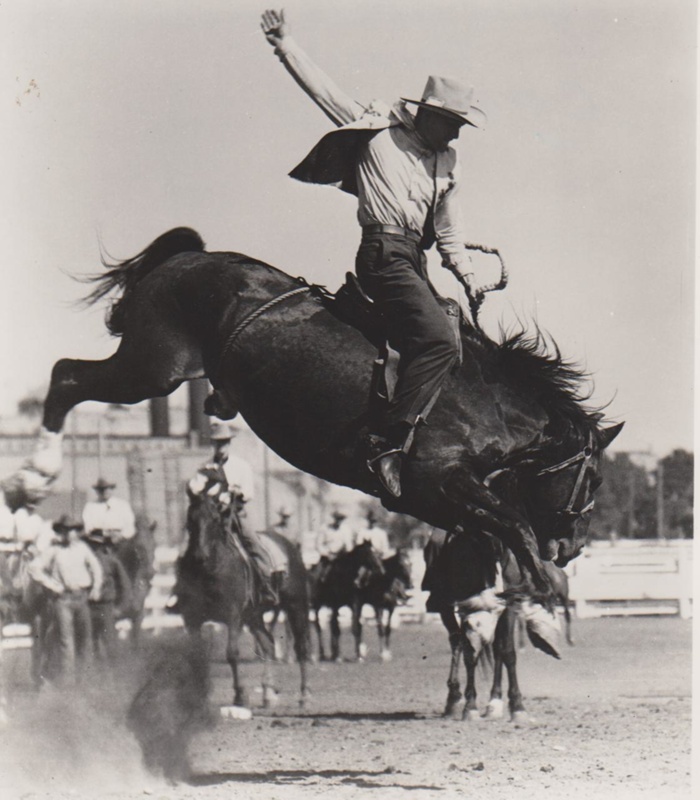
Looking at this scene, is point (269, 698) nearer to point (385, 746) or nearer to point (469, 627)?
point (469, 627)

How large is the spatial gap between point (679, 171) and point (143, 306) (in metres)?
3.75

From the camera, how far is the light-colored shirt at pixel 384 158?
6.83 m

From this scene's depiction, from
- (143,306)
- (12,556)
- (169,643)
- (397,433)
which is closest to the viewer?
(397,433)

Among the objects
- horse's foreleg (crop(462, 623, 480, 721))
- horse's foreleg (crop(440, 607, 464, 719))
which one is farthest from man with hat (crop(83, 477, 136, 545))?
horse's foreleg (crop(462, 623, 480, 721))

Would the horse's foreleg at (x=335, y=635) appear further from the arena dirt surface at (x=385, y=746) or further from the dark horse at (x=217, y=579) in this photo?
the dark horse at (x=217, y=579)

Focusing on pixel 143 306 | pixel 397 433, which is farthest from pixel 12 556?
pixel 397 433

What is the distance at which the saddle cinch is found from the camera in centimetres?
669

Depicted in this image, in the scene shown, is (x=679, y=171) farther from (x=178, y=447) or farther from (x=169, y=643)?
(x=178, y=447)

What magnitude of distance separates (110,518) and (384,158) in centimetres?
956

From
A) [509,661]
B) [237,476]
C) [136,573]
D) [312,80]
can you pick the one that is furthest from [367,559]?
[312,80]

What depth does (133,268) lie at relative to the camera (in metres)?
7.64

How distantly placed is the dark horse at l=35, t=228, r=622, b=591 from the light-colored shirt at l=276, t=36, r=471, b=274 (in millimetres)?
573

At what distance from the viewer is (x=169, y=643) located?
10250mm

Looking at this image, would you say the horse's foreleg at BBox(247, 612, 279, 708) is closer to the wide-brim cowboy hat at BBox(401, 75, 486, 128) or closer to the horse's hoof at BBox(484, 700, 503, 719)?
the horse's hoof at BBox(484, 700, 503, 719)
